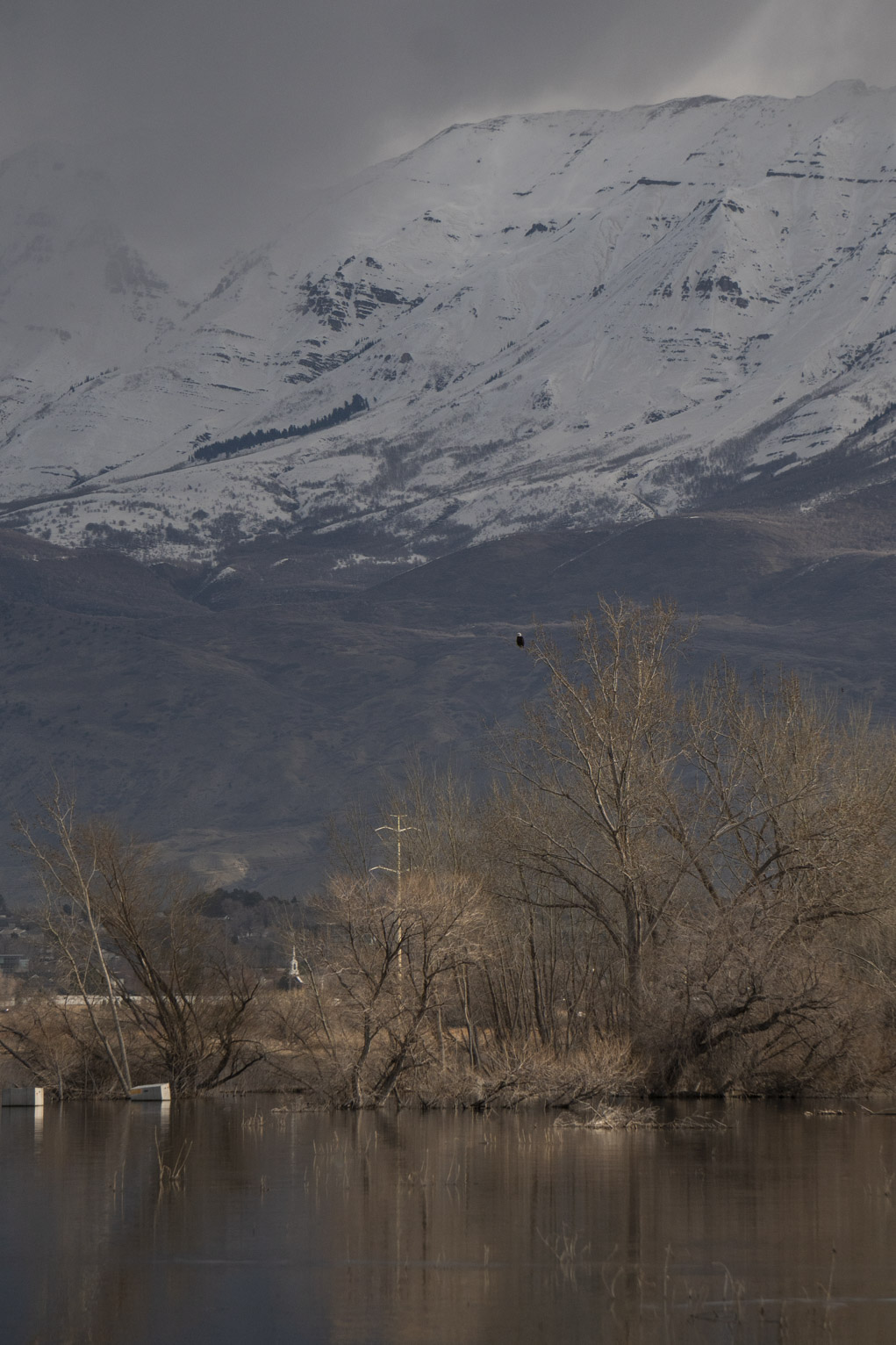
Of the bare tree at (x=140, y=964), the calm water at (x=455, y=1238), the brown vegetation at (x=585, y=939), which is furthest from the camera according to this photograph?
the bare tree at (x=140, y=964)

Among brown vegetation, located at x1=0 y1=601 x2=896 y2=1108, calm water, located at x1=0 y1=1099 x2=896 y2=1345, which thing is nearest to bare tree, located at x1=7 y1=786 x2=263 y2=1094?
brown vegetation, located at x1=0 y1=601 x2=896 y2=1108

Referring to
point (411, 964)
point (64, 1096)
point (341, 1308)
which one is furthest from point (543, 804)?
point (341, 1308)

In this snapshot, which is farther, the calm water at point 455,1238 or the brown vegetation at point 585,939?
the brown vegetation at point 585,939

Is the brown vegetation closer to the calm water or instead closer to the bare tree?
the bare tree

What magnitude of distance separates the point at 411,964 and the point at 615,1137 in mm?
8387

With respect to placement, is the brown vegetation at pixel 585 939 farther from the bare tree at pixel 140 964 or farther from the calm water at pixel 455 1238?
the calm water at pixel 455 1238

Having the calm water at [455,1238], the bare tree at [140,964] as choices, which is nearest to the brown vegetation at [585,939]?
the bare tree at [140,964]

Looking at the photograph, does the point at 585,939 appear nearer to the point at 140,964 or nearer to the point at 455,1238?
the point at 140,964

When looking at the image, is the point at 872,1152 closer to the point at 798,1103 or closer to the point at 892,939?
the point at 798,1103

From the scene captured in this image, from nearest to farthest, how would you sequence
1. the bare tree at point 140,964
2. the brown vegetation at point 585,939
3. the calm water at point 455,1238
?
1. the calm water at point 455,1238
2. the brown vegetation at point 585,939
3. the bare tree at point 140,964

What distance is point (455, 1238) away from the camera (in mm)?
21781

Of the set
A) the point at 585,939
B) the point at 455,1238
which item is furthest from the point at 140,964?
the point at 455,1238

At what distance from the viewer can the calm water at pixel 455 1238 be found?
56.6ft

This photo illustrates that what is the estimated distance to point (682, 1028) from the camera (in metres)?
39.9
